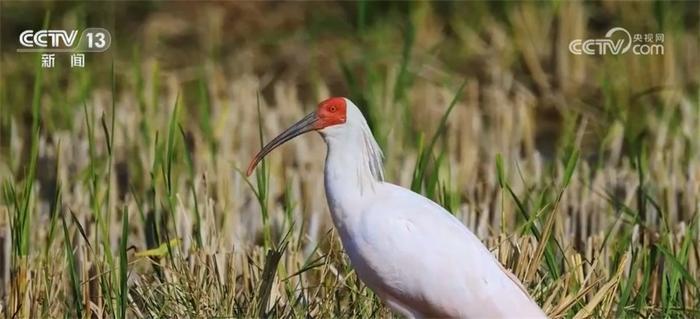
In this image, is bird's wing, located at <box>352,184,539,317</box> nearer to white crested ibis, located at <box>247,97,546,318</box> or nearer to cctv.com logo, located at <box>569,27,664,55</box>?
white crested ibis, located at <box>247,97,546,318</box>

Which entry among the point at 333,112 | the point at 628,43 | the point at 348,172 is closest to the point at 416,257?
the point at 348,172

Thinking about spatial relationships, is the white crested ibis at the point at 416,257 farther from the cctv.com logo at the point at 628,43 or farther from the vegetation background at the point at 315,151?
the cctv.com logo at the point at 628,43

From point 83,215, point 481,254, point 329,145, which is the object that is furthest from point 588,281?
point 83,215

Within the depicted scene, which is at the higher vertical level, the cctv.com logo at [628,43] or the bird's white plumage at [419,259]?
the cctv.com logo at [628,43]

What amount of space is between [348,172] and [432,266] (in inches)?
14.2

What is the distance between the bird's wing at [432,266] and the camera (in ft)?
17.3

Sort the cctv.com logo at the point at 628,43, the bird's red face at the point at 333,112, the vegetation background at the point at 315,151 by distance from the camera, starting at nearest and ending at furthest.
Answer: the bird's red face at the point at 333,112, the vegetation background at the point at 315,151, the cctv.com logo at the point at 628,43

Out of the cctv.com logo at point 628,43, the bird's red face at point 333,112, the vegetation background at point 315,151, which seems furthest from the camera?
the cctv.com logo at point 628,43

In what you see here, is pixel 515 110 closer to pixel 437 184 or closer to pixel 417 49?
pixel 417 49

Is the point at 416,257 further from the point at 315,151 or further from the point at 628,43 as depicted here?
the point at 628,43

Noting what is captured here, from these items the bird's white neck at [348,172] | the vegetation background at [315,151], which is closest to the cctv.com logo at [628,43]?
the vegetation background at [315,151]

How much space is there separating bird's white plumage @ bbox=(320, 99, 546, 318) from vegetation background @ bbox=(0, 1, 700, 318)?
0.83 feet

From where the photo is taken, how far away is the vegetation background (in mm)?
5754

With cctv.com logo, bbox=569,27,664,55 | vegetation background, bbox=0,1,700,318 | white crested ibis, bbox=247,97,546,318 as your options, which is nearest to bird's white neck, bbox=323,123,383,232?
white crested ibis, bbox=247,97,546,318
